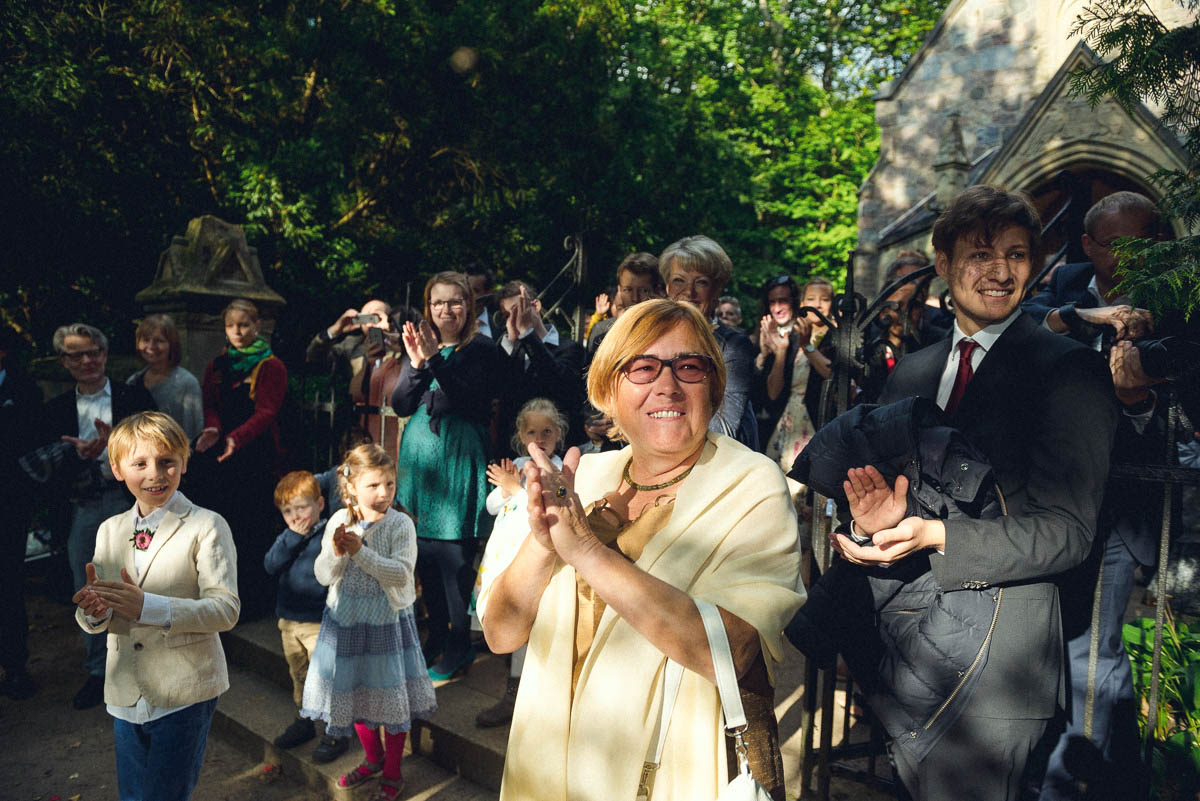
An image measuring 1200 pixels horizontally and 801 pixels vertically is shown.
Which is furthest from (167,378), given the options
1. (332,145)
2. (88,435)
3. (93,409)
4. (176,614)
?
(332,145)

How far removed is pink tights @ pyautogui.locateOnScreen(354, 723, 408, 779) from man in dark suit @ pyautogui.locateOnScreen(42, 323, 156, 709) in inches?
83.1

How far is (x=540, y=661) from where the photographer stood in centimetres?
175

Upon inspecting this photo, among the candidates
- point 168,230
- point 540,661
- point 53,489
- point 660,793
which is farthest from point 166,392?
point 168,230

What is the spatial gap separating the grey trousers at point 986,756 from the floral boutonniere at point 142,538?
2760mm

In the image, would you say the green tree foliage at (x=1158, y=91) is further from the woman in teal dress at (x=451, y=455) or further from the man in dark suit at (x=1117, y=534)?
the woman in teal dress at (x=451, y=455)

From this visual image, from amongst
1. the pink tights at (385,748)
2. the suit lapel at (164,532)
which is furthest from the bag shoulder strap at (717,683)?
the pink tights at (385,748)

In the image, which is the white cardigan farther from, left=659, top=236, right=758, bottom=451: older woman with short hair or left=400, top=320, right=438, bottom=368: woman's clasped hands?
left=659, top=236, right=758, bottom=451: older woman with short hair

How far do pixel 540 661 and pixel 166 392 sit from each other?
412 cm

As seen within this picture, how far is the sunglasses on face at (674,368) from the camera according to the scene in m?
1.75

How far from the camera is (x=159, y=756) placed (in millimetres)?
2764

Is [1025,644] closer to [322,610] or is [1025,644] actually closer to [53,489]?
[322,610]

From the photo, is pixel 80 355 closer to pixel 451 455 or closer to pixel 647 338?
pixel 451 455

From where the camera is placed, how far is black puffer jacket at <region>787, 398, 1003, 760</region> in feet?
6.06

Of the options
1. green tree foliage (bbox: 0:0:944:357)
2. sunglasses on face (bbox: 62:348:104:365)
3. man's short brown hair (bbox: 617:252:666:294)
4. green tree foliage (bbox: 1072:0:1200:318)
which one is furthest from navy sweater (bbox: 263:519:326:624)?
green tree foliage (bbox: 1072:0:1200:318)
